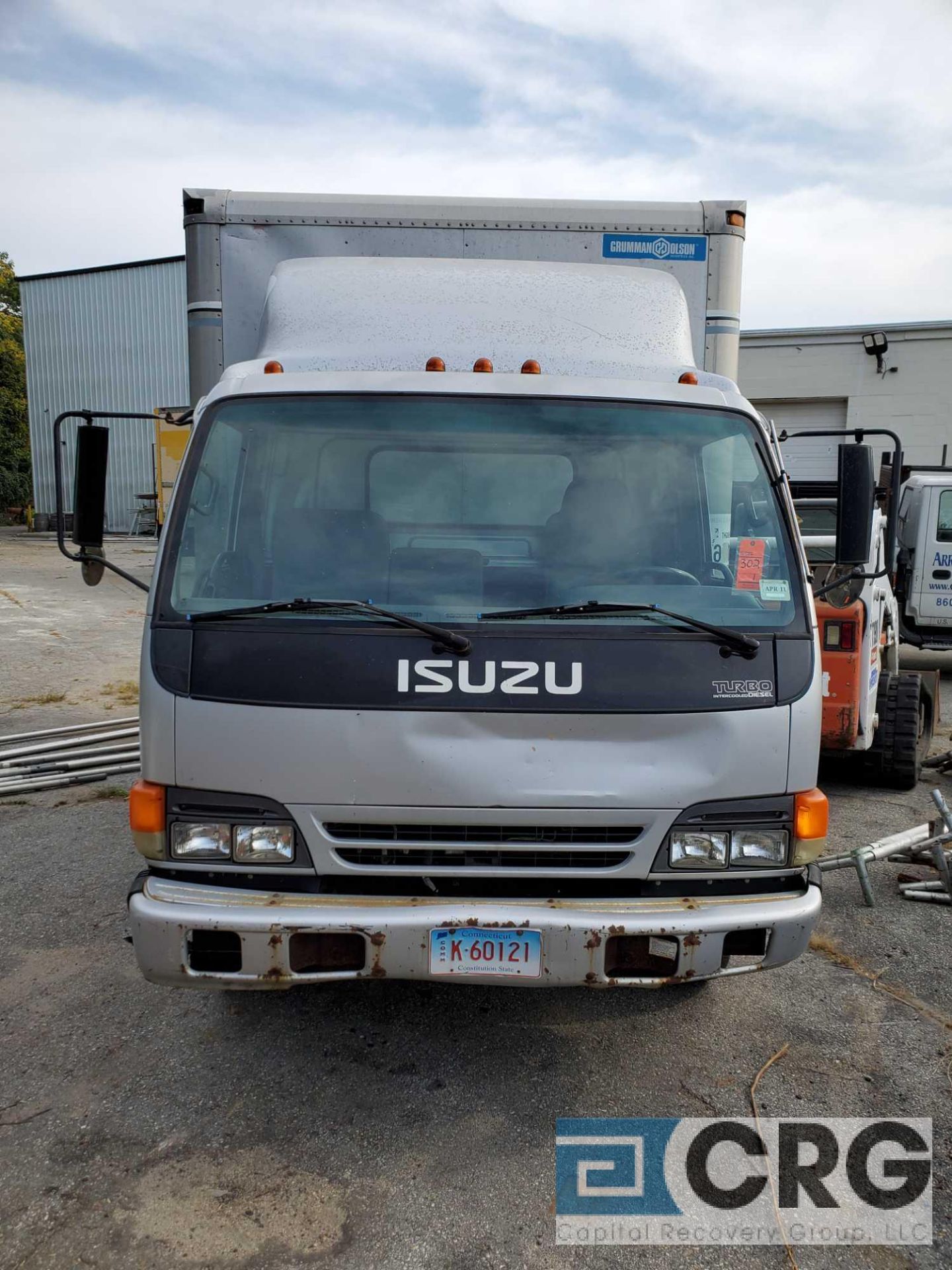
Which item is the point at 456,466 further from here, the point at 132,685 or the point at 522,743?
the point at 132,685

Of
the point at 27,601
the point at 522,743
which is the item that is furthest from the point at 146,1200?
the point at 27,601

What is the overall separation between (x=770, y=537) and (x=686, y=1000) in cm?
186

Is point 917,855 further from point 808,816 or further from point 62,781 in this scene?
point 62,781

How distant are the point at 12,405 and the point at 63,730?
42.0 m

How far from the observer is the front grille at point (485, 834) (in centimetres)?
294

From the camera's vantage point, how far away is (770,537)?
10.8 ft

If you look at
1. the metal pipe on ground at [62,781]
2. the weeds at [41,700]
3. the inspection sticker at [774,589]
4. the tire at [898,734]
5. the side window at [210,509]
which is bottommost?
the weeds at [41,700]

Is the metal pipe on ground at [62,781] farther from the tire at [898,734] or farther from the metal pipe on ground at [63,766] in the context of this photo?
the tire at [898,734]

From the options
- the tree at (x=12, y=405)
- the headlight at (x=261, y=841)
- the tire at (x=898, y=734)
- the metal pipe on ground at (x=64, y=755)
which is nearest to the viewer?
the headlight at (x=261, y=841)

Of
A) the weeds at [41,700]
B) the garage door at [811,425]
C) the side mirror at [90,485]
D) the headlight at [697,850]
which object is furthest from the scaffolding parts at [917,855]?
the garage door at [811,425]

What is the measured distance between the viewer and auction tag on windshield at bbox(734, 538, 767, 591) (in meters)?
3.21

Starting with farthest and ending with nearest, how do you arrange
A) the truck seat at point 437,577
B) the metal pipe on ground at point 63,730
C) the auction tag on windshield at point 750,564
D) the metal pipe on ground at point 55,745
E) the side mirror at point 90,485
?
1. the metal pipe on ground at point 63,730
2. the metal pipe on ground at point 55,745
3. the side mirror at point 90,485
4. the auction tag on windshield at point 750,564
5. the truck seat at point 437,577

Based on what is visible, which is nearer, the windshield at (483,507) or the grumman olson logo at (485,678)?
the grumman olson logo at (485,678)
